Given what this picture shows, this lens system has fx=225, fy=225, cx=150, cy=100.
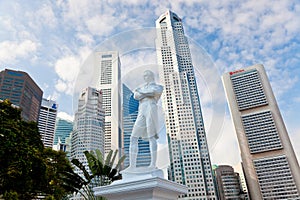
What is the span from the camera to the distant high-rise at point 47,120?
4144 inches

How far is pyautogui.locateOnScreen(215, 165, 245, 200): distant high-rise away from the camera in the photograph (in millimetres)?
86875

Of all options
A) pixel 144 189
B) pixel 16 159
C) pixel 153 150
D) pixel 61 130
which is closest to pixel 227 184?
pixel 61 130

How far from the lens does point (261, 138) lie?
86875 millimetres

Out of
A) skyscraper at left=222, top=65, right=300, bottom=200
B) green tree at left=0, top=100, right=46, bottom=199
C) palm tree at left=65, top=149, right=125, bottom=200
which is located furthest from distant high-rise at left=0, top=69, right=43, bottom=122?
skyscraper at left=222, top=65, right=300, bottom=200

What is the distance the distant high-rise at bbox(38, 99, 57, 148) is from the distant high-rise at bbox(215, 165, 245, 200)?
76030 millimetres

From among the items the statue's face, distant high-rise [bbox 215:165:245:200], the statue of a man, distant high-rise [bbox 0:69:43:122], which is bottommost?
the statue of a man

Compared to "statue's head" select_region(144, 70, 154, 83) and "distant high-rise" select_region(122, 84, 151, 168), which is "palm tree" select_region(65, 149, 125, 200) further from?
"statue's head" select_region(144, 70, 154, 83)

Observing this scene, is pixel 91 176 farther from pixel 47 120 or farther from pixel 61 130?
pixel 61 130

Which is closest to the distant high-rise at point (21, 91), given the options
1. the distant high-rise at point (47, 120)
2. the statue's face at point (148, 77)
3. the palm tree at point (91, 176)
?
the distant high-rise at point (47, 120)

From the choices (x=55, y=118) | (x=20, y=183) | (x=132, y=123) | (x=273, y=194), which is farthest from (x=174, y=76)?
(x=55, y=118)

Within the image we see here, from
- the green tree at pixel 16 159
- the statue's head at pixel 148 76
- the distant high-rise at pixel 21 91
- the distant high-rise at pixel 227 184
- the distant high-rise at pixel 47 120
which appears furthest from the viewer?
the distant high-rise at pixel 47 120

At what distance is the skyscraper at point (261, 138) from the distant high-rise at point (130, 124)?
3542 inches

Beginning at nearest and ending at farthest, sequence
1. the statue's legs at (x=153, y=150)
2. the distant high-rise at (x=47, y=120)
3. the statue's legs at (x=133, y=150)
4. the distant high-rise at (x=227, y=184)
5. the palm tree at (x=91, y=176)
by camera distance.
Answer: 1. the statue's legs at (x=153, y=150)
2. the statue's legs at (x=133, y=150)
3. the palm tree at (x=91, y=176)
4. the distant high-rise at (x=227, y=184)
5. the distant high-rise at (x=47, y=120)

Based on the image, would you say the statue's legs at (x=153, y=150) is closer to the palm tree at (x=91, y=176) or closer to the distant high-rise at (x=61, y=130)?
the palm tree at (x=91, y=176)
